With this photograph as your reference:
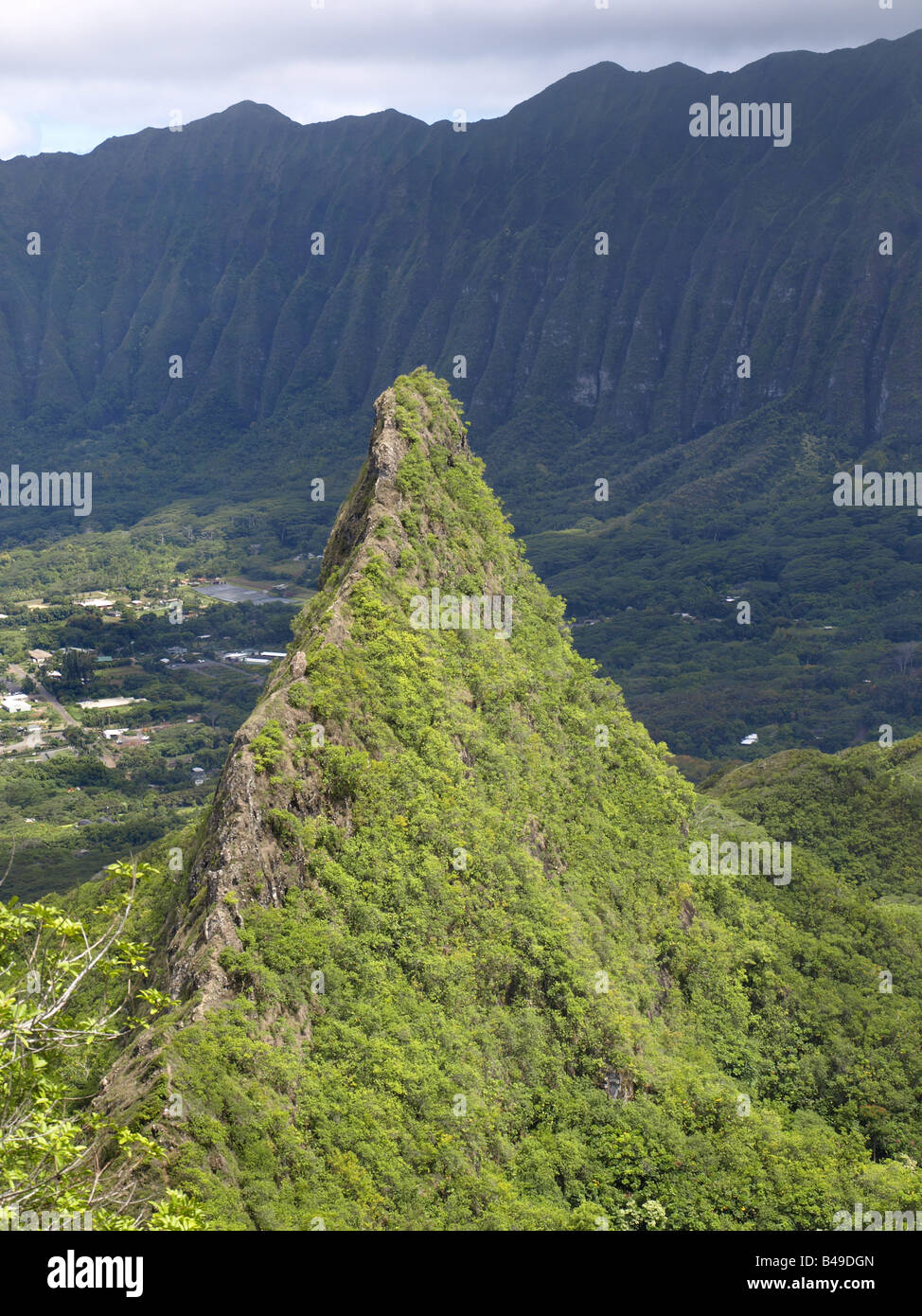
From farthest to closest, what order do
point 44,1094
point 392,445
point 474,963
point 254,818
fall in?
point 392,445, point 474,963, point 254,818, point 44,1094

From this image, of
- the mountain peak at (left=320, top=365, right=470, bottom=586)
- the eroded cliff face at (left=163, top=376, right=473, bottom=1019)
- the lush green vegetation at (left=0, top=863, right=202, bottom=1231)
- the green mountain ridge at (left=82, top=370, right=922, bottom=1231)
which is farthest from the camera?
the mountain peak at (left=320, top=365, right=470, bottom=586)

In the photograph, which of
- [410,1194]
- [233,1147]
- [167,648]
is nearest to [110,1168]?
[233,1147]

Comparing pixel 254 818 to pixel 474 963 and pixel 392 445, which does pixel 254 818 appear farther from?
pixel 392 445

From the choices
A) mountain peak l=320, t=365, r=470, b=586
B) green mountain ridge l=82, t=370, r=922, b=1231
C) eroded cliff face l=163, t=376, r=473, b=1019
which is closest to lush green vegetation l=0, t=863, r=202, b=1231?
green mountain ridge l=82, t=370, r=922, b=1231

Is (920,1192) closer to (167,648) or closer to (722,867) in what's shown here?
(722,867)

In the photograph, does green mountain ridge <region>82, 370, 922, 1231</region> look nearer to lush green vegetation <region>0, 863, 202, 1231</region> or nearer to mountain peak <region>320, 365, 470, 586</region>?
mountain peak <region>320, 365, 470, 586</region>

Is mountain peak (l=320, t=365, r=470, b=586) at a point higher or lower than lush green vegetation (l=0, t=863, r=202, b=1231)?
higher

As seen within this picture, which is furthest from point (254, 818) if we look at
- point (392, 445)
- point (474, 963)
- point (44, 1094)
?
point (392, 445)

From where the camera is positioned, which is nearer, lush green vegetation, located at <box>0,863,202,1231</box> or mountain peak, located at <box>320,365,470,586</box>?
lush green vegetation, located at <box>0,863,202,1231</box>

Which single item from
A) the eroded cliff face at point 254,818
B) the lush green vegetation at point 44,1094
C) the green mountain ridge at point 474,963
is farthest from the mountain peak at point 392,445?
the lush green vegetation at point 44,1094
